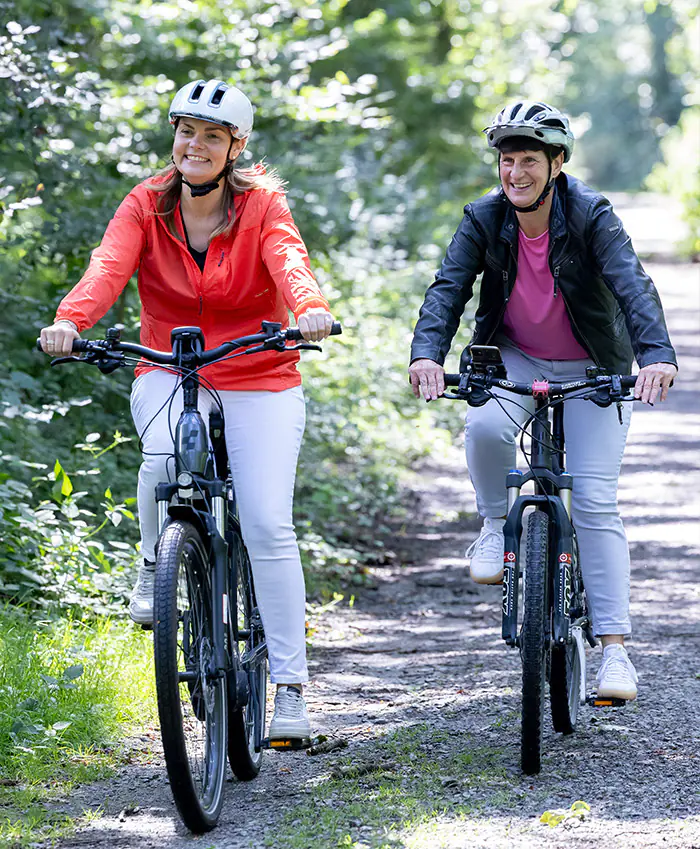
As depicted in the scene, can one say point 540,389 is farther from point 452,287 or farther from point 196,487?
point 196,487

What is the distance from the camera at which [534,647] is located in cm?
412

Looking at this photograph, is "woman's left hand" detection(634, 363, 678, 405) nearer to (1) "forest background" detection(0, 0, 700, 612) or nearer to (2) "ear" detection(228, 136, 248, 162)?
(2) "ear" detection(228, 136, 248, 162)

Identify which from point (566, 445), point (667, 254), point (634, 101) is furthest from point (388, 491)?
point (634, 101)

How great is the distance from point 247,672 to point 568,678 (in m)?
1.15

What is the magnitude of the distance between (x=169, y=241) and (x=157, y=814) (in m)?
1.80

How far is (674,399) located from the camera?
14.5 m

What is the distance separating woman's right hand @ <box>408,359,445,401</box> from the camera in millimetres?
4367

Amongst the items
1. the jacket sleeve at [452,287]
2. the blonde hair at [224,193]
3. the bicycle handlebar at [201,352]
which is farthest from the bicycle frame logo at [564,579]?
the blonde hair at [224,193]

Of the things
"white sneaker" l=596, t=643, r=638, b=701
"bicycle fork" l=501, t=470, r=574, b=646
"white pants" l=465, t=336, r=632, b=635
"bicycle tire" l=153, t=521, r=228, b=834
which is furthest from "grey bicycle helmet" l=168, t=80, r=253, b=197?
"white sneaker" l=596, t=643, r=638, b=701

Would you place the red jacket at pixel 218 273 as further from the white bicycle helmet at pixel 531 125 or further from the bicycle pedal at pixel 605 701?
the bicycle pedal at pixel 605 701

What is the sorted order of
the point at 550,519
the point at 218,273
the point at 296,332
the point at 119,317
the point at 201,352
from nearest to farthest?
the point at 296,332, the point at 201,352, the point at 218,273, the point at 550,519, the point at 119,317

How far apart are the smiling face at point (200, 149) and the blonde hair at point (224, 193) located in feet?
0.23

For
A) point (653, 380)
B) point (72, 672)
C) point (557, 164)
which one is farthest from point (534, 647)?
point (72, 672)

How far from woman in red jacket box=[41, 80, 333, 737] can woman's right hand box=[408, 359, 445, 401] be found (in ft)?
1.33
